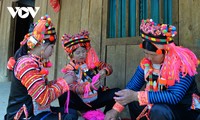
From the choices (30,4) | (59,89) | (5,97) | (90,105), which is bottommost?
(5,97)

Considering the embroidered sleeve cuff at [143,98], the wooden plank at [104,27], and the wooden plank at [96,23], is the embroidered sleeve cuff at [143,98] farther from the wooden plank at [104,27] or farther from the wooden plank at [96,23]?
the wooden plank at [96,23]

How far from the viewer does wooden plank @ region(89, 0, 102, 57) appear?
12.3 feet

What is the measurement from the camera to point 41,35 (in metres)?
1.94

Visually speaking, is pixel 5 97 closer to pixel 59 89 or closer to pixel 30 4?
pixel 59 89

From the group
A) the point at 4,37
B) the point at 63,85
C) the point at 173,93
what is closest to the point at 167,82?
the point at 173,93

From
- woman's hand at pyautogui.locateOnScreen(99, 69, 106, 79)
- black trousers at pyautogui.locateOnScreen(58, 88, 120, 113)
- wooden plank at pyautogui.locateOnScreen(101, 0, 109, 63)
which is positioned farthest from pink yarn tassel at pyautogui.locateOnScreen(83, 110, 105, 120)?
wooden plank at pyautogui.locateOnScreen(101, 0, 109, 63)

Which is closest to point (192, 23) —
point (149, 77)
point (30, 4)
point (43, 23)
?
point (149, 77)

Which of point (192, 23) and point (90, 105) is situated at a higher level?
point (192, 23)

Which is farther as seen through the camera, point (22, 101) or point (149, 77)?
point (149, 77)

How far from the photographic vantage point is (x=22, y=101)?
6.26ft

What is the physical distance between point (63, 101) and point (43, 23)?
3.89 ft

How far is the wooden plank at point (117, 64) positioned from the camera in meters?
3.37

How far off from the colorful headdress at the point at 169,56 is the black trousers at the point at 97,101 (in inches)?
38.2

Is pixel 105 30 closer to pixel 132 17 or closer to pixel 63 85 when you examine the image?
pixel 132 17
